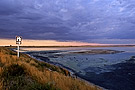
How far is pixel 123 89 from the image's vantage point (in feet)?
33.0

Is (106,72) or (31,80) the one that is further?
(106,72)

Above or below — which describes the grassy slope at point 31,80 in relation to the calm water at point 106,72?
above

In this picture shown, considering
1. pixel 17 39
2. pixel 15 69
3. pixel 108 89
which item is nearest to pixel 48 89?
pixel 15 69

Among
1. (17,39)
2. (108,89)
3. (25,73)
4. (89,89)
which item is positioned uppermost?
(17,39)

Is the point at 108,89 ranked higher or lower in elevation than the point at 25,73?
lower

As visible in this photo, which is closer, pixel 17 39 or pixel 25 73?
pixel 25 73

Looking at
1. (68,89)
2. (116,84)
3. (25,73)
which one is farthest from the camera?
(116,84)

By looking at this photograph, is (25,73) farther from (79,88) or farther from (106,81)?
(106,81)

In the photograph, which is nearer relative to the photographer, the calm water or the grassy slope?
the grassy slope

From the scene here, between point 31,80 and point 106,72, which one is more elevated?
point 31,80

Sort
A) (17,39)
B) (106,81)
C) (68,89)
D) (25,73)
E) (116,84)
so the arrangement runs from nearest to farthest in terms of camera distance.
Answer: (68,89), (25,73), (116,84), (106,81), (17,39)

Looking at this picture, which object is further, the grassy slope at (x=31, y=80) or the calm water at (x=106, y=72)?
the calm water at (x=106, y=72)

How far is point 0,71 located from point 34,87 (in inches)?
88.6

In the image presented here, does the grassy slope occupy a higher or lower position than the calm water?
higher
